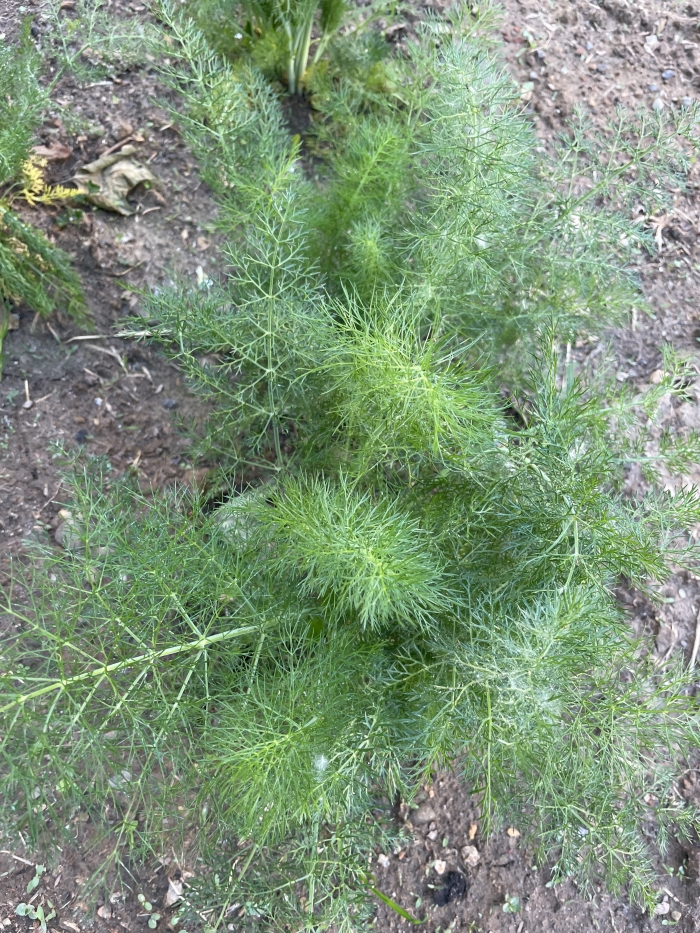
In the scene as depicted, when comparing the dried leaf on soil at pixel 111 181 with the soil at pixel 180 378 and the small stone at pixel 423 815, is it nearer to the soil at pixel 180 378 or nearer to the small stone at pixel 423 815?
the soil at pixel 180 378

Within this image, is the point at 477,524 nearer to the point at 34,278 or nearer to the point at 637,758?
the point at 637,758

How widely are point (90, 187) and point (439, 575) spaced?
1.76 metres

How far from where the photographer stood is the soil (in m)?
1.89

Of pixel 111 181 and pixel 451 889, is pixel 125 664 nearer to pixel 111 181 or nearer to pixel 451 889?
pixel 451 889

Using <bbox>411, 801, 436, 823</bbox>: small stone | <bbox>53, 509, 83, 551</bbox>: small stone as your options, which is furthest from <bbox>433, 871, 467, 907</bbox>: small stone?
<bbox>53, 509, 83, 551</bbox>: small stone

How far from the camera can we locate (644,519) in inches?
66.9

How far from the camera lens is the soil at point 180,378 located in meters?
1.89

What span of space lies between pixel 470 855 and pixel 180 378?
65.6 inches

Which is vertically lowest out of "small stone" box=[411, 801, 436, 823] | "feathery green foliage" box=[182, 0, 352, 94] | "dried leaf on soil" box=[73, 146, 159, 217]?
"small stone" box=[411, 801, 436, 823]

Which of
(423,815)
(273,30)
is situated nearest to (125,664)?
(423,815)

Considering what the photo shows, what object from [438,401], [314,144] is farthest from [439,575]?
[314,144]

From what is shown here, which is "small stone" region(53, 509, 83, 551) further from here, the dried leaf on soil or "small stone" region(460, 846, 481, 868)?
"small stone" region(460, 846, 481, 868)

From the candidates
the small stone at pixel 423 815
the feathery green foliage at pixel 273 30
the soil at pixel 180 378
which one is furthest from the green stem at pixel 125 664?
the feathery green foliage at pixel 273 30

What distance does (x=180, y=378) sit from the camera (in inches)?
88.5
